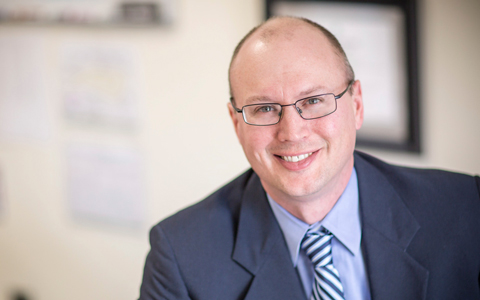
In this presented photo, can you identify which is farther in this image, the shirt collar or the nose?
the shirt collar

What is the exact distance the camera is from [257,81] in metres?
1.18

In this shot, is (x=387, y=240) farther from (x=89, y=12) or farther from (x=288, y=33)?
(x=89, y=12)

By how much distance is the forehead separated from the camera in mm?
1150

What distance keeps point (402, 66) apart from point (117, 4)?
134cm

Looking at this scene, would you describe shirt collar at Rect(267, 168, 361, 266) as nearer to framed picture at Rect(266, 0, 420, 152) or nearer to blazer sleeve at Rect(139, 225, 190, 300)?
blazer sleeve at Rect(139, 225, 190, 300)

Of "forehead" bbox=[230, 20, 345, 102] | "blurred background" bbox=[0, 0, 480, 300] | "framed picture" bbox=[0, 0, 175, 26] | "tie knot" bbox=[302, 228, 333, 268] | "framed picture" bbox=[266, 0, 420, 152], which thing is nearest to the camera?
"forehead" bbox=[230, 20, 345, 102]

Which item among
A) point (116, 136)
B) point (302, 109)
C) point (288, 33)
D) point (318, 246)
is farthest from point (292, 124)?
point (116, 136)

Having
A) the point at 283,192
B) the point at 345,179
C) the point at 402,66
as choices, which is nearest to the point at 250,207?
the point at 283,192

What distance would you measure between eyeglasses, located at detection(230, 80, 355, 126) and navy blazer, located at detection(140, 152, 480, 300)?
0.24m

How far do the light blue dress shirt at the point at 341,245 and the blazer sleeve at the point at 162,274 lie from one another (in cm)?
29

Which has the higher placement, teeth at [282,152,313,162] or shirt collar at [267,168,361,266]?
teeth at [282,152,313,162]

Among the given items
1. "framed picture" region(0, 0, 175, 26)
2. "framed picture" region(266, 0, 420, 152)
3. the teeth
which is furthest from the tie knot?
"framed picture" region(0, 0, 175, 26)

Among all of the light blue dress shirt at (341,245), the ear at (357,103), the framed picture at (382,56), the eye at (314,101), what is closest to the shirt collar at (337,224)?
the light blue dress shirt at (341,245)

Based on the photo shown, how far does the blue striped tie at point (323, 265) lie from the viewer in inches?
48.0
